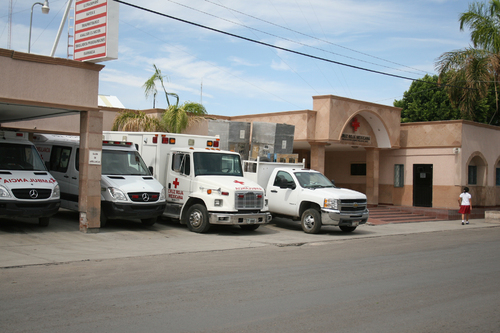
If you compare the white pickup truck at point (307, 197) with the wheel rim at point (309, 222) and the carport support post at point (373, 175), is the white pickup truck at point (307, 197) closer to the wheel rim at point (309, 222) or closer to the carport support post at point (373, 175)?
the wheel rim at point (309, 222)

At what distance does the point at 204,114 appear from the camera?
24047 mm

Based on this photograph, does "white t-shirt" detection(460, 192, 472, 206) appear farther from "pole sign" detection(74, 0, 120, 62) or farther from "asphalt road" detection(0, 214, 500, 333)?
"pole sign" detection(74, 0, 120, 62)

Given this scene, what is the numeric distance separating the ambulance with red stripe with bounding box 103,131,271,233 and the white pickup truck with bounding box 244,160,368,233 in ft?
4.94

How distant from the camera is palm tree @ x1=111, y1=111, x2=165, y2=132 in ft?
70.7

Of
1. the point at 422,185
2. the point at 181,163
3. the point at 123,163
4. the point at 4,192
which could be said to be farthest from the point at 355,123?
the point at 4,192

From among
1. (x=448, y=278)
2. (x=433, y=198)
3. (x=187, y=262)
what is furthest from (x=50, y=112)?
(x=433, y=198)

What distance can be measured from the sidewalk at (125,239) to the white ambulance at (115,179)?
2.10 ft

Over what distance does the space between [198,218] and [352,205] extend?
4919 mm

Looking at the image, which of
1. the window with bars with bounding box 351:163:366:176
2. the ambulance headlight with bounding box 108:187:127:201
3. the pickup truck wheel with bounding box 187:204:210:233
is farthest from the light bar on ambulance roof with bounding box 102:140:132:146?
the window with bars with bounding box 351:163:366:176

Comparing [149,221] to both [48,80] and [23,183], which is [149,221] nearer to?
[23,183]

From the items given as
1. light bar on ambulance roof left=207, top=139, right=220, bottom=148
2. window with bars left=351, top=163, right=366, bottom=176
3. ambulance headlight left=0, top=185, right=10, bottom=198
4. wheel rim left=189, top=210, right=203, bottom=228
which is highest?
light bar on ambulance roof left=207, top=139, right=220, bottom=148

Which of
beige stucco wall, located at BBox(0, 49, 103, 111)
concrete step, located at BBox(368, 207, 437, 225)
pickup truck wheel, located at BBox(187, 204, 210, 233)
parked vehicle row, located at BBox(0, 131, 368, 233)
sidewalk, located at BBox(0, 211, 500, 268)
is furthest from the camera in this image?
concrete step, located at BBox(368, 207, 437, 225)

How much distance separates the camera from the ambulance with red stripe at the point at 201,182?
546 inches

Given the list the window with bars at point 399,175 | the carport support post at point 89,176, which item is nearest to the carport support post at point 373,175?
the window with bars at point 399,175
